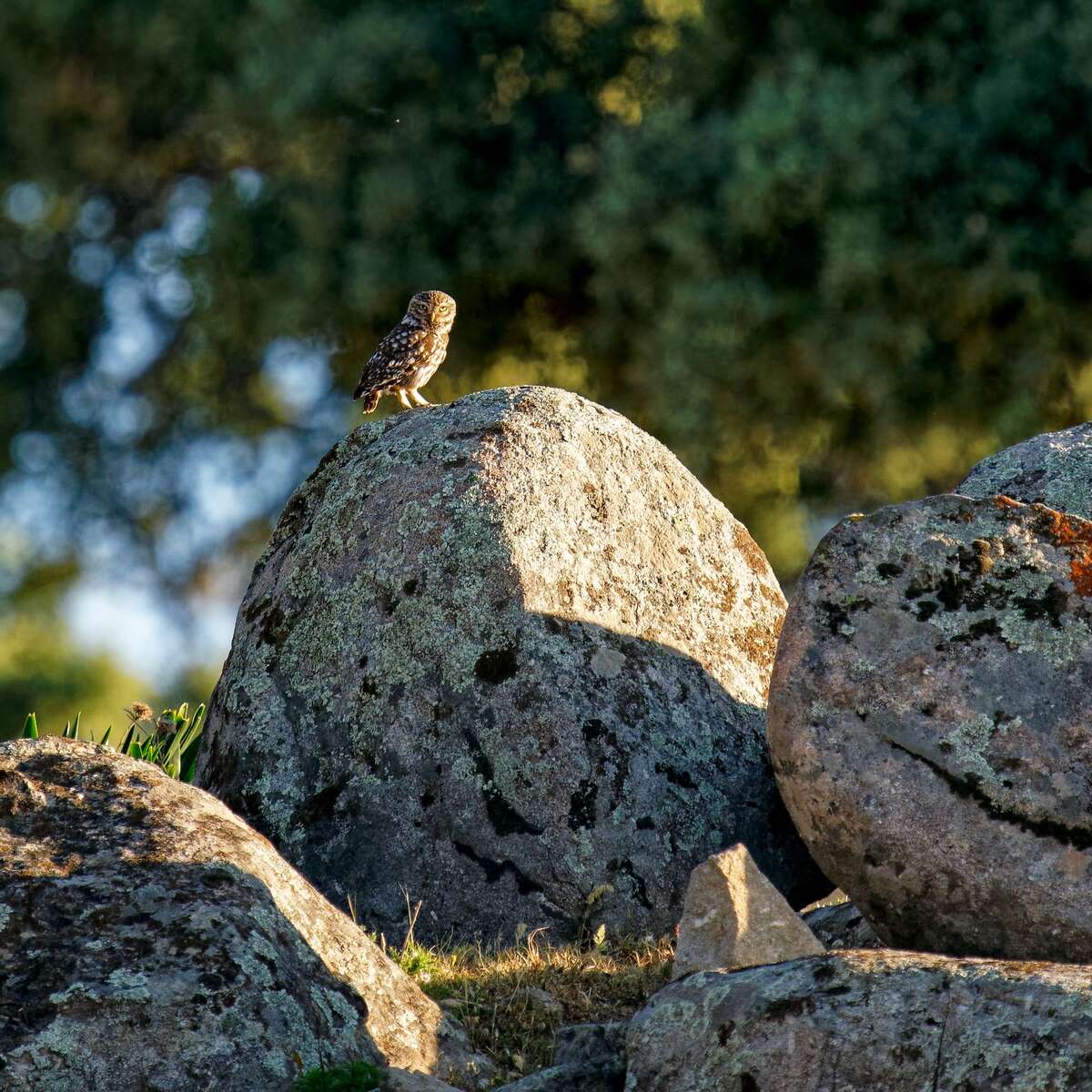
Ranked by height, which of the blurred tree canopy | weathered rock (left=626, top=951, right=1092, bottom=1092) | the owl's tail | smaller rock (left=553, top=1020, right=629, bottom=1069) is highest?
the blurred tree canopy

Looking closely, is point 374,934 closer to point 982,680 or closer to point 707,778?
point 707,778

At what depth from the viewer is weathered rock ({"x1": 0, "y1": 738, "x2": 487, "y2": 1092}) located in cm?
466

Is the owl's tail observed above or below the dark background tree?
below

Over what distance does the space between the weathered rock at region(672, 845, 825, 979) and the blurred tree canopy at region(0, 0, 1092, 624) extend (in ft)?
43.3

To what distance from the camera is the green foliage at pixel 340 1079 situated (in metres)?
4.72

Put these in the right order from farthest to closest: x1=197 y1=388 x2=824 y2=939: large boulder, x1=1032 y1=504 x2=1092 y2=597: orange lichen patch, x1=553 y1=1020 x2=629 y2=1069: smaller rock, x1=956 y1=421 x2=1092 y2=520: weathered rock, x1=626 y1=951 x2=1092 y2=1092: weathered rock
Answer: x1=956 y1=421 x2=1092 y2=520: weathered rock → x1=197 y1=388 x2=824 y2=939: large boulder → x1=1032 y1=504 x2=1092 y2=597: orange lichen patch → x1=553 y1=1020 x2=629 y2=1069: smaller rock → x1=626 y1=951 x2=1092 y2=1092: weathered rock

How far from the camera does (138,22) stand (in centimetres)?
2431

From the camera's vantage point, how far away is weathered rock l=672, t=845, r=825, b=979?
5.25 metres

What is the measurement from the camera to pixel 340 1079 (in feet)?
15.6

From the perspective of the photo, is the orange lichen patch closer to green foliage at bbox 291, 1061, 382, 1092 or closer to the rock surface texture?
the rock surface texture

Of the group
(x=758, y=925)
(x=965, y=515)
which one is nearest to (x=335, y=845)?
(x=758, y=925)

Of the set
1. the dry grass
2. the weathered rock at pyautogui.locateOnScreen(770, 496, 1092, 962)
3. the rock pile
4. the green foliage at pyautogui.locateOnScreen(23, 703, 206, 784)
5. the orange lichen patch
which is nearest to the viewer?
the rock pile

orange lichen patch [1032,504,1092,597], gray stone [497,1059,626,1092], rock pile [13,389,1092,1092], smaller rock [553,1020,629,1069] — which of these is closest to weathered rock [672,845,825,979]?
rock pile [13,389,1092,1092]

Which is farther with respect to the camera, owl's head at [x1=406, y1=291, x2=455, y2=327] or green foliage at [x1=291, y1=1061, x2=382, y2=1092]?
owl's head at [x1=406, y1=291, x2=455, y2=327]
